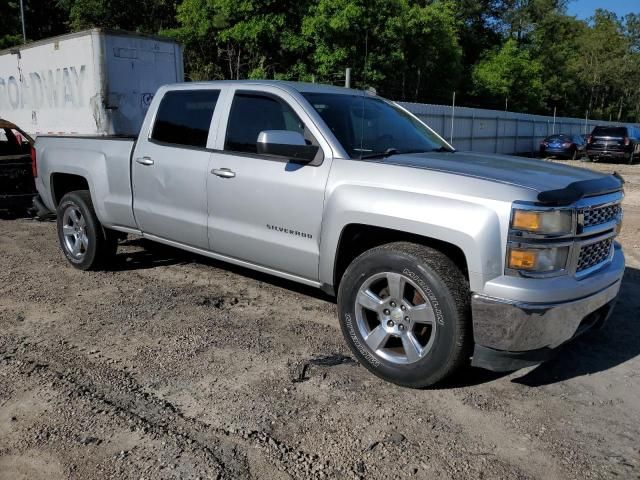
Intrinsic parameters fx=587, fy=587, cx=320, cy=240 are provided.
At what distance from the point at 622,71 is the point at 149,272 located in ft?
263

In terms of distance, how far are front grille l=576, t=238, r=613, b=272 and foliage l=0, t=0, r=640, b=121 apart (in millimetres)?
12583

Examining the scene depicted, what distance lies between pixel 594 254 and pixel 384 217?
4.31 ft

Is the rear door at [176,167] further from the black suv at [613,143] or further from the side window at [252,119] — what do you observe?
the black suv at [613,143]

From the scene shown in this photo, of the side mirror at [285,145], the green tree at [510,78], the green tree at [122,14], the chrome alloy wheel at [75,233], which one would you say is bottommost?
the chrome alloy wheel at [75,233]

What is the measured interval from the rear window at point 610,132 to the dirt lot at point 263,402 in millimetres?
23645

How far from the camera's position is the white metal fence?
21.5m

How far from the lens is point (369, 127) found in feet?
14.8

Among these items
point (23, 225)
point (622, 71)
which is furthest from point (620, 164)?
point (622, 71)

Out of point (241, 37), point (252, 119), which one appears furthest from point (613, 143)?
point (252, 119)

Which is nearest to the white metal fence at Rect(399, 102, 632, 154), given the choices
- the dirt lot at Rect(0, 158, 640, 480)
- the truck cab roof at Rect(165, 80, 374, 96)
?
the truck cab roof at Rect(165, 80, 374, 96)

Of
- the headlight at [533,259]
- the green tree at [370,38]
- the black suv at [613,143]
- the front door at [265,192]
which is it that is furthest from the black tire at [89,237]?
the black suv at [613,143]

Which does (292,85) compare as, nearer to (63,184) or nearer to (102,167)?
(102,167)

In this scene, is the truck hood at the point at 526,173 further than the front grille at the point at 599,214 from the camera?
No

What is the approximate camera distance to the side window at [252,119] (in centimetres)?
443
